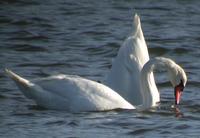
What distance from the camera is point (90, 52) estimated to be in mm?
18422

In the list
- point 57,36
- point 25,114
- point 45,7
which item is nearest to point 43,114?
point 25,114

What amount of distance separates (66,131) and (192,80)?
4484 millimetres

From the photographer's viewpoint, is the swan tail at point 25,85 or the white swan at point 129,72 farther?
the white swan at point 129,72

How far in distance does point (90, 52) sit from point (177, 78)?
4083 millimetres

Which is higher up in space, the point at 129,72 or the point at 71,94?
the point at 129,72

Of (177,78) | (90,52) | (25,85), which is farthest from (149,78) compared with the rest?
(90,52)

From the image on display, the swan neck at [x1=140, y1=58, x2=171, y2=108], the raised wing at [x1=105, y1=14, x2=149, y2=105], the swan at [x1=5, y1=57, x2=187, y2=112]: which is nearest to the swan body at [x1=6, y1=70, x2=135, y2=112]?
the swan at [x1=5, y1=57, x2=187, y2=112]

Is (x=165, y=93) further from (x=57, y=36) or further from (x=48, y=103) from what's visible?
(x=57, y=36)

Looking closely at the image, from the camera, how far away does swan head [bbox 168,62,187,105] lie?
14.5m

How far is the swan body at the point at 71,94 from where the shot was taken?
13555mm

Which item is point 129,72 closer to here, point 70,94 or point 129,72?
point 129,72

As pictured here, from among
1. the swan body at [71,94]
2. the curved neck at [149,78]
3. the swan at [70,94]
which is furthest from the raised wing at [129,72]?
the swan body at [71,94]

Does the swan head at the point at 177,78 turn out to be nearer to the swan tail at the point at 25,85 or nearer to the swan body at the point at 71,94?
the swan body at the point at 71,94

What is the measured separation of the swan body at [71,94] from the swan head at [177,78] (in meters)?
1.08
